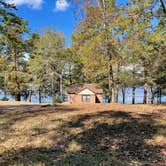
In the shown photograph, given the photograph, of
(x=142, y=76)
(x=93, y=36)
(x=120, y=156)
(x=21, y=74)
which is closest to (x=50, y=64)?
(x=21, y=74)

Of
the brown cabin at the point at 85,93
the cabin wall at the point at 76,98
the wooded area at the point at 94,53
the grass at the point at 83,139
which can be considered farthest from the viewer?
the cabin wall at the point at 76,98

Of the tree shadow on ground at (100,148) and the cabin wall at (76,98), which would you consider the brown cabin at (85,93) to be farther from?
the tree shadow on ground at (100,148)

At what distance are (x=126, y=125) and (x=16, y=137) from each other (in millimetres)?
4146

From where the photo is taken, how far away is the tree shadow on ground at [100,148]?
8.15 metres

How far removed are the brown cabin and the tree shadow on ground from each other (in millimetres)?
32224

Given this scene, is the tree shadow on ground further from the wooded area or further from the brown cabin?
the brown cabin

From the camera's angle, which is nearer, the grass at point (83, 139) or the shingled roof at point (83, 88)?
the grass at point (83, 139)

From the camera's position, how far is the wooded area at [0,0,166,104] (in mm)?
15461

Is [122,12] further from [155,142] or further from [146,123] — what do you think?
[155,142]

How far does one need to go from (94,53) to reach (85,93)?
18646 millimetres

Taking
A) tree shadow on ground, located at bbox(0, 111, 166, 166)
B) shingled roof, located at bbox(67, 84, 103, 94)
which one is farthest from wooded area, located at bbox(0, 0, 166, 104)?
tree shadow on ground, located at bbox(0, 111, 166, 166)

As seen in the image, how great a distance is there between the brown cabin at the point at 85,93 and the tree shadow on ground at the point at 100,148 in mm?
32224

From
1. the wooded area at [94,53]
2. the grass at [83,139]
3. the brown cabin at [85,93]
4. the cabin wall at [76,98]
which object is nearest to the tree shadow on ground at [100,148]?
the grass at [83,139]

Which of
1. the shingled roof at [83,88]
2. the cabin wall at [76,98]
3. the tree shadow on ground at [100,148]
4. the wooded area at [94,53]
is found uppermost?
the wooded area at [94,53]
